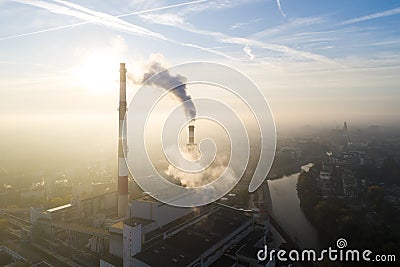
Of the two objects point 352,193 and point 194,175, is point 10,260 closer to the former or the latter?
point 194,175

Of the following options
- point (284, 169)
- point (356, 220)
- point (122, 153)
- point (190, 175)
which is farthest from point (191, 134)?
point (284, 169)

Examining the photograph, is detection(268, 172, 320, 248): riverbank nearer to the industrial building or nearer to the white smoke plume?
the industrial building

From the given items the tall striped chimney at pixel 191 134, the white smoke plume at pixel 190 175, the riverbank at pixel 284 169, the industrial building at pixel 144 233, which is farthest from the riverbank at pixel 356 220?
the riverbank at pixel 284 169

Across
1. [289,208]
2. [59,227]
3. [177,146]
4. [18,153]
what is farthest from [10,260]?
[18,153]

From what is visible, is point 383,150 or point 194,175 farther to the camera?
point 383,150

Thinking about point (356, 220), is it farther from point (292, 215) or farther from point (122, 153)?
point (122, 153)

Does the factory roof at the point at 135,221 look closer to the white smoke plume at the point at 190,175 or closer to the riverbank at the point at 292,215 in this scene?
the white smoke plume at the point at 190,175

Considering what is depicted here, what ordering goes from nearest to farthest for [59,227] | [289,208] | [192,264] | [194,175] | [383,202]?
[192,264]
[59,227]
[194,175]
[383,202]
[289,208]
